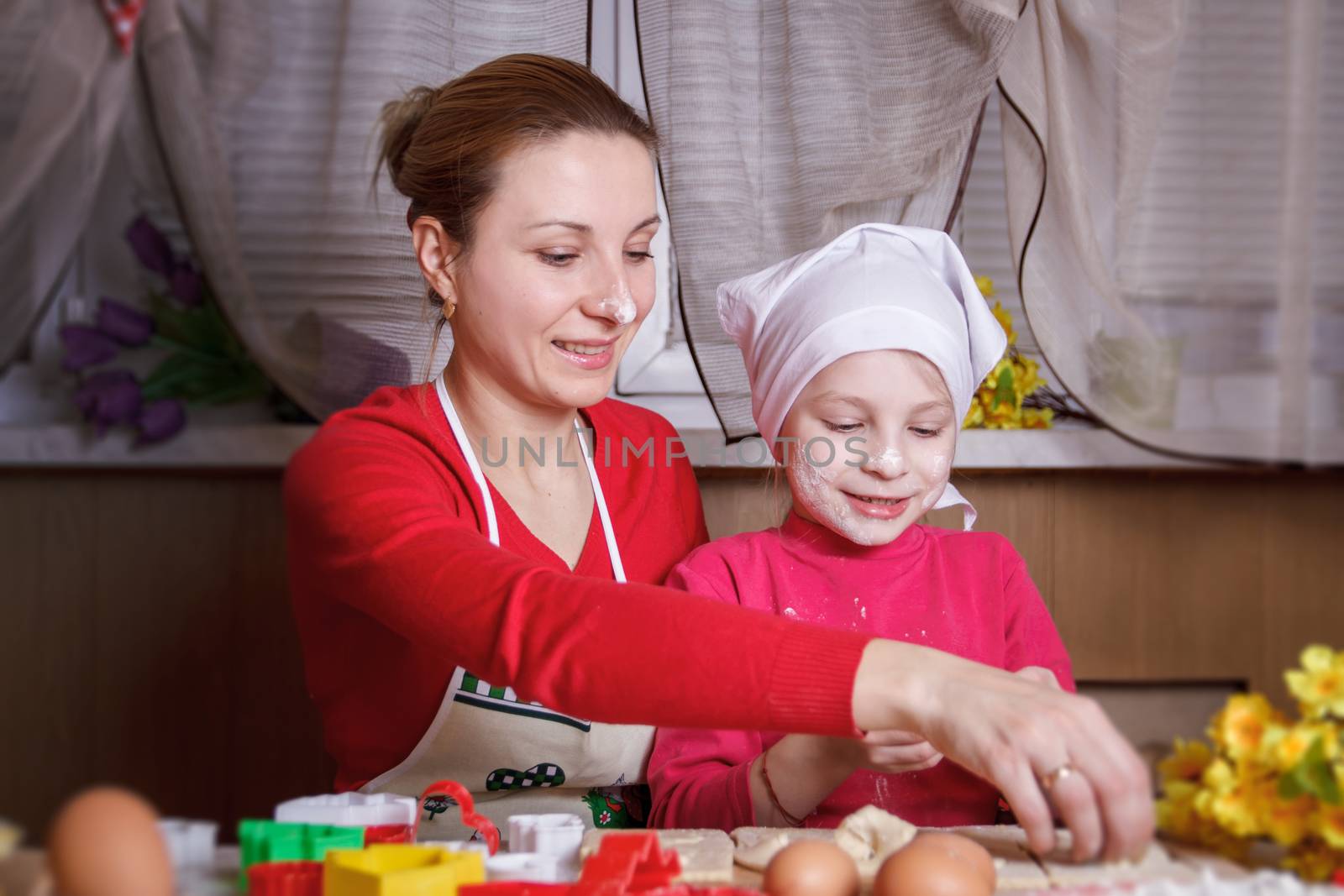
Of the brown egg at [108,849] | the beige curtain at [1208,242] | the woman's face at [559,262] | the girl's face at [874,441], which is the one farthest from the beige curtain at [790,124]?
the brown egg at [108,849]

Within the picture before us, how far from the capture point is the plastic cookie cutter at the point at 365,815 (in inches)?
26.0

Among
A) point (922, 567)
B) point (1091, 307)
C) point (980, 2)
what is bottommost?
point (922, 567)

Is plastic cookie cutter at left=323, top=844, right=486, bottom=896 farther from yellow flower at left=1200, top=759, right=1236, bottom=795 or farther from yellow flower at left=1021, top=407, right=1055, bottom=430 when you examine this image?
yellow flower at left=1021, top=407, right=1055, bottom=430

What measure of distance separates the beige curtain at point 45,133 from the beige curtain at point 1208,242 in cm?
101

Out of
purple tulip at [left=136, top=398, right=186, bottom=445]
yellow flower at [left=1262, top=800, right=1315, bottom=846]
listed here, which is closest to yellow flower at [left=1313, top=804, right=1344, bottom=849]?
yellow flower at [left=1262, top=800, right=1315, bottom=846]

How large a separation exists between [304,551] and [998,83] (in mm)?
961

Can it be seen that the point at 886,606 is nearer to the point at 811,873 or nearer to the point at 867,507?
the point at 867,507

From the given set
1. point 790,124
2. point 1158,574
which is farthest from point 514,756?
point 1158,574

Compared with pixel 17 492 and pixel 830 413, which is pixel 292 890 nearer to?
pixel 17 492

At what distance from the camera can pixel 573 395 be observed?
1031mm

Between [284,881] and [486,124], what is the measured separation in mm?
675

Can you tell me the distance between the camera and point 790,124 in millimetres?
1358

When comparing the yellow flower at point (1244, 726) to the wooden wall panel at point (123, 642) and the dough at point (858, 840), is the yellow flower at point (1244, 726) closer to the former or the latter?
the dough at point (858, 840)

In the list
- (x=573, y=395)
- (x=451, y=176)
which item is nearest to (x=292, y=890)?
(x=573, y=395)
